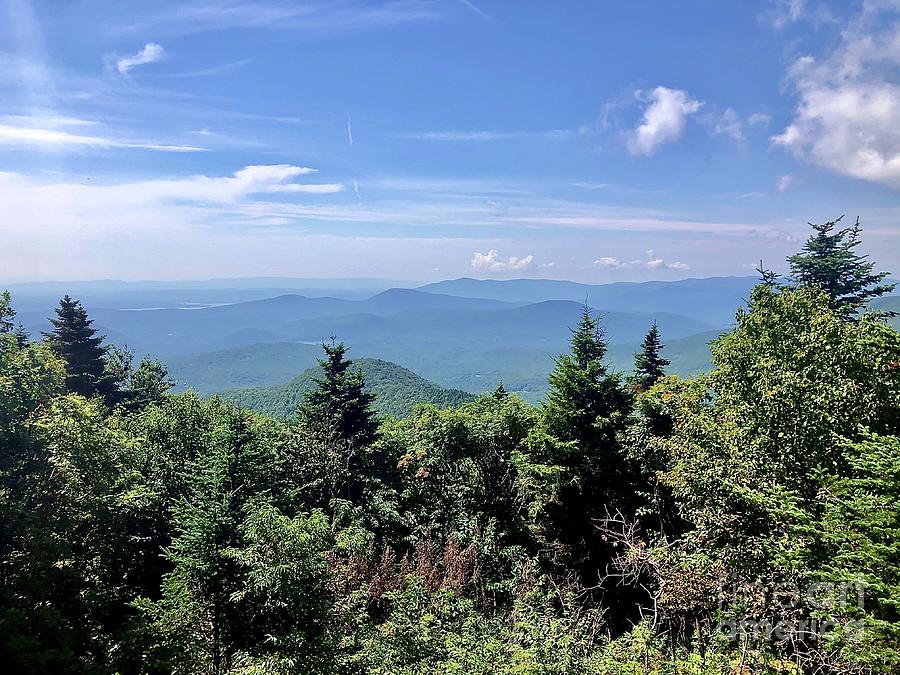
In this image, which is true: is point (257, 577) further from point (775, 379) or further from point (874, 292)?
point (874, 292)

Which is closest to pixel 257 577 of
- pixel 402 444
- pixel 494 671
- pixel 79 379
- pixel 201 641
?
pixel 201 641

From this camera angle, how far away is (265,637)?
10766 millimetres

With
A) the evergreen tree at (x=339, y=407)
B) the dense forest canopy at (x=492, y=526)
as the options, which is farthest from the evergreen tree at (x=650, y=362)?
the evergreen tree at (x=339, y=407)

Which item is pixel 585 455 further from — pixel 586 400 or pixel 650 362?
pixel 650 362

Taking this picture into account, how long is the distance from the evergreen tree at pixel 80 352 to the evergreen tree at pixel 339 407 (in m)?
21.8

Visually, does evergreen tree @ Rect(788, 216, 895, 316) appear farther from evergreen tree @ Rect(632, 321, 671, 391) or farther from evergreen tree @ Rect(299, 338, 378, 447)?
evergreen tree @ Rect(299, 338, 378, 447)

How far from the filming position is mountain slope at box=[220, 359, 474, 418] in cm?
8794

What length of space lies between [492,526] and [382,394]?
8644 centimetres

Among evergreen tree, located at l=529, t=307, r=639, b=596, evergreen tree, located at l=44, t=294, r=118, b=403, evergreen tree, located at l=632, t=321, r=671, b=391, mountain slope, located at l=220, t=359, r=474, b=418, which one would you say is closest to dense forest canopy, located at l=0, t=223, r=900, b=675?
evergreen tree, located at l=529, t=307, r=639, b=596

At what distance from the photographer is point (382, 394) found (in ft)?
335

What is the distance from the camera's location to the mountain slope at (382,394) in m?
87.9

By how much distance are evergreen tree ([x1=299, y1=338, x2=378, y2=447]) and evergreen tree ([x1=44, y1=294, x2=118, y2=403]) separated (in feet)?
71.5

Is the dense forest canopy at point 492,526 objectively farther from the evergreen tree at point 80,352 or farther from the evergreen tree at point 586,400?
the evergreen tree at point 80,352

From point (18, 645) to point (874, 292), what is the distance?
3707 centimetres
